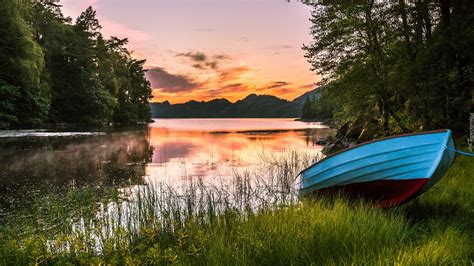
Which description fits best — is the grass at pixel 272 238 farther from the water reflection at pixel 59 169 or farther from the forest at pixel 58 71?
the forest at pixel 58 71

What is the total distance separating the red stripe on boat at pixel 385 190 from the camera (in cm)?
721

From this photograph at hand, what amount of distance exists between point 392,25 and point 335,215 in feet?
51.0

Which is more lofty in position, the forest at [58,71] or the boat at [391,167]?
the forest at [58,71]

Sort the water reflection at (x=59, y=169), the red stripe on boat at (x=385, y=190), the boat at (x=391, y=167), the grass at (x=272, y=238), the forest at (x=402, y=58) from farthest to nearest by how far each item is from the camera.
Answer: the forest at (x=402, y=58) < the water reflection at (x=59, y=169) < the red stripe on boat at (x=385, y=190) < the boat at (x=391, y=167) < the grass at (x=272, y=238)

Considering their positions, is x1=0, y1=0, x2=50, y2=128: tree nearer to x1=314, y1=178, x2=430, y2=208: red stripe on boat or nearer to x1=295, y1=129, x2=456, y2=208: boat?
x1=295, y1=129, x2=456, y2=208: boat

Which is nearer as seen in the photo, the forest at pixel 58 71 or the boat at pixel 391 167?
the boat at pixel 391 167

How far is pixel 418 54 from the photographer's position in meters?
16.4

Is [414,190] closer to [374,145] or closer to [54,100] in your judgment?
[374,145]

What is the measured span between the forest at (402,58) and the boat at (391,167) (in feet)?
30.8

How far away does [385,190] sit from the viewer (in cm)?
770

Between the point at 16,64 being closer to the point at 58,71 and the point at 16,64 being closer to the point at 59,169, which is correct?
the point at 58,71

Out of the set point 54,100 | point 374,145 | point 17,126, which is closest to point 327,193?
point 374,145

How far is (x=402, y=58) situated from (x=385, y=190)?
11968 mm

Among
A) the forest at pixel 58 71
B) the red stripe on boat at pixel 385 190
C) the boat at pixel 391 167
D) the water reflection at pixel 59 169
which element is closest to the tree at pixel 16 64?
the forest at pixel 58 71
